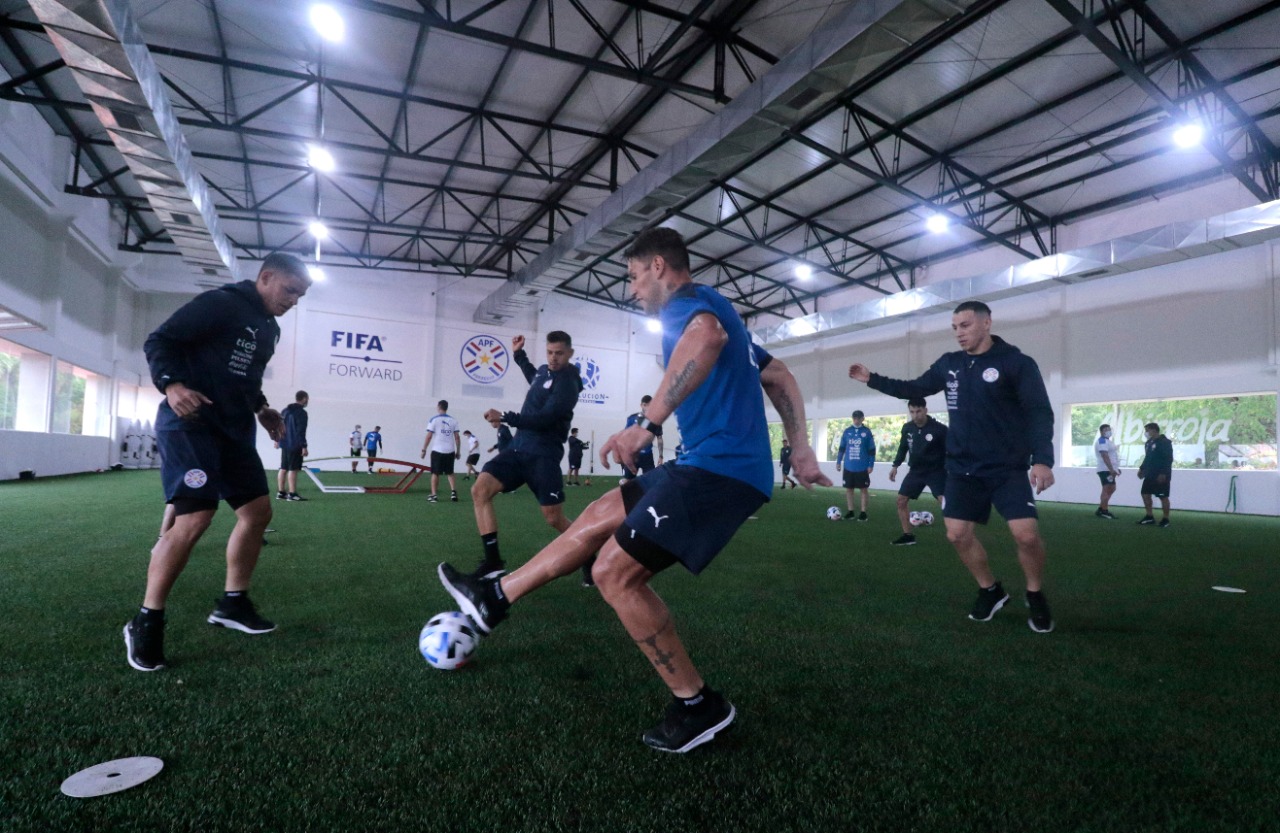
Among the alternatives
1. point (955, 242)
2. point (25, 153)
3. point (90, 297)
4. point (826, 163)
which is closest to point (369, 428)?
point (90, 297)

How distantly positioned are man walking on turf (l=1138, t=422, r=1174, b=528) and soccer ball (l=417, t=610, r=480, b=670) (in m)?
13.0

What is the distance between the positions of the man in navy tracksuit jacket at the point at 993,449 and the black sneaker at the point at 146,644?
3686mm

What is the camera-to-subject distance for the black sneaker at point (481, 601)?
7.68 ft

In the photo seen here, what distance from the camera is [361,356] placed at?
23.6 m

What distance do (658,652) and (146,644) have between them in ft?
7.15

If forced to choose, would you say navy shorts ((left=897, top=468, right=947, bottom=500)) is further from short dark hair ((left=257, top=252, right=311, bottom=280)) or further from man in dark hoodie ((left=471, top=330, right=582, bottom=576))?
short dark hair ((left=257, top=252, right=311, bottom=280))

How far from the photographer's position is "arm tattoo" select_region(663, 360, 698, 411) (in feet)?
6.67

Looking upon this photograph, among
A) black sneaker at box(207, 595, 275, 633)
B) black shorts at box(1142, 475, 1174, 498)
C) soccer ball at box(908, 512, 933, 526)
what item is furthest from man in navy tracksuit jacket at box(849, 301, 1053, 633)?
black shorts at box(1142, 475, 1174, 498)

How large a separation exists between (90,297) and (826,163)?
19374mm

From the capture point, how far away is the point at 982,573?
13.5ft

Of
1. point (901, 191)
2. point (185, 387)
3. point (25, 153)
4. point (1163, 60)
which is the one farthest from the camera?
point (901, 191)

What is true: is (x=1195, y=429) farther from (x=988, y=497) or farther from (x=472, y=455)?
(x=472, y=455)

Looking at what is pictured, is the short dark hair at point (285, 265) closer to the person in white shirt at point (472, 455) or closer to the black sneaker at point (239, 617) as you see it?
the black sneaker at point (239, 617)

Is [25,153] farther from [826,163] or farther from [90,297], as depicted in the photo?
[826,163]
